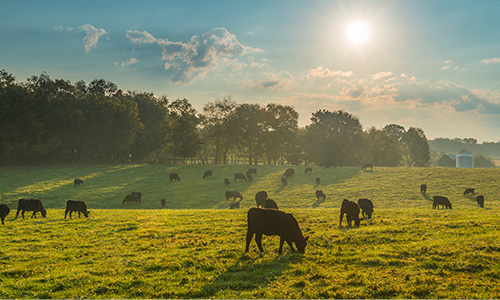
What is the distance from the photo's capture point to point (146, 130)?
88.4 m

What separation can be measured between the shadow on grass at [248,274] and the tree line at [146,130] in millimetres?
62488

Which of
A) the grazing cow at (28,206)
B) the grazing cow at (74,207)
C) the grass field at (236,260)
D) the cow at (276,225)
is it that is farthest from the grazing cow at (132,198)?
the cow at (276,225)

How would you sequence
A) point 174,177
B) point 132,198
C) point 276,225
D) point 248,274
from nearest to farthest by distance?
point 248,274
point 276,225
point 132,198
point 174,177

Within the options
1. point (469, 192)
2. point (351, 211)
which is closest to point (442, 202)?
point (469, 192)

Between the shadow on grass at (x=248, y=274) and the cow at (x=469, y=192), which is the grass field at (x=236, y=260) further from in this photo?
the cow at (x=469, y=192)

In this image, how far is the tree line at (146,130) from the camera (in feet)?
220

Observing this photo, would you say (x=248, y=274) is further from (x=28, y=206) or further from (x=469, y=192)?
(x=469, y=192)

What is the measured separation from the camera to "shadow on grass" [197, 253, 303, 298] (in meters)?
8.47

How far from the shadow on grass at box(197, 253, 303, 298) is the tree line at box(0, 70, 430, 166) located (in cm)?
6249

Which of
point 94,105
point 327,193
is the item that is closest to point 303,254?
point 327,193

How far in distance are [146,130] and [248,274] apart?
85244 millimetres

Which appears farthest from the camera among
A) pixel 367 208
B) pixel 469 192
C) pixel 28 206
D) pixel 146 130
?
pixel 146 130

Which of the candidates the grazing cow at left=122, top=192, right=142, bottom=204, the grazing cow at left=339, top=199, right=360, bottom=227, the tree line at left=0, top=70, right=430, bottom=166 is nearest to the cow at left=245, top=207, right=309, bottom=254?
the grazing cow at left=339, top=199, right=360, bottom=227

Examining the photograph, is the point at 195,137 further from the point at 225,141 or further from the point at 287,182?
the point at 287,182
